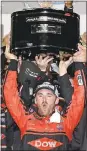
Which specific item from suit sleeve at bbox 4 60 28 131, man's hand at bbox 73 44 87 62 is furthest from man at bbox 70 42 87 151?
suit sleeve at bbox 4 60 28 131

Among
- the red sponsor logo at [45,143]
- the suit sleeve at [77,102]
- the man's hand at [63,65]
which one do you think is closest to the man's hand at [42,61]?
the man's hand at [63,65]

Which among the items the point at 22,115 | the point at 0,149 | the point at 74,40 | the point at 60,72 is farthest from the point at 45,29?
the point at 0,149

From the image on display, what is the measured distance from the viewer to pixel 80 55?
2.54 meters

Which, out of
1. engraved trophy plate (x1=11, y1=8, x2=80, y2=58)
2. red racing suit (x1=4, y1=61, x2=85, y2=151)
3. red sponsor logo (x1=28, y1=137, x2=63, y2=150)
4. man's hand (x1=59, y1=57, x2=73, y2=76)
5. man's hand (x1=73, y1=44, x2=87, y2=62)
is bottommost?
red sponsor logo (x1=28, y1=137, x2=63, y2=150)

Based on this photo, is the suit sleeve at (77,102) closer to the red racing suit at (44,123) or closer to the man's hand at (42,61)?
the red racing suit at (44,123)

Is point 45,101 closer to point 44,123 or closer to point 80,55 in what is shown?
point 44,123

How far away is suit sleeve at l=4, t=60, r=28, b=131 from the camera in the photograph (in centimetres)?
260

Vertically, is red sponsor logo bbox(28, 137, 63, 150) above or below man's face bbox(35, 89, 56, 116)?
below

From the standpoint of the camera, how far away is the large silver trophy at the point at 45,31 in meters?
2.34

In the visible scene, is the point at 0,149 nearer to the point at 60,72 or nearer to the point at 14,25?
the point at 60,72

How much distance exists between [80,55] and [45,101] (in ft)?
1.11

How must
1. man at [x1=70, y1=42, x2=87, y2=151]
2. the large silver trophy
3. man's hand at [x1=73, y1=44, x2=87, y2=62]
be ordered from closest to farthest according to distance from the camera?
the large silver trophy → man's hand at [x1=73, y1=44, x2=87, y2=62] → man at [x1=70, y1=42, x2=87, y2=151]

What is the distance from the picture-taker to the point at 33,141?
2.56 meters

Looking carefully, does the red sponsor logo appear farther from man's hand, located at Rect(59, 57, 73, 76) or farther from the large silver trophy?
the large silver trophy
